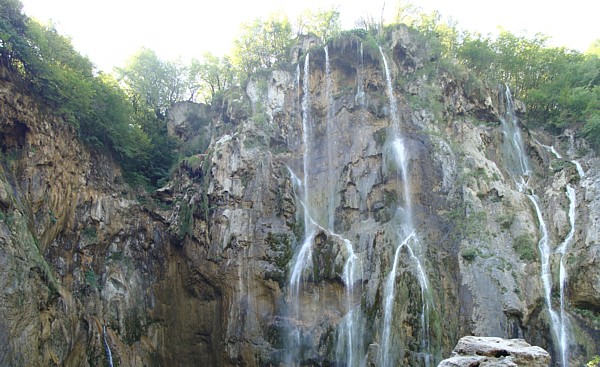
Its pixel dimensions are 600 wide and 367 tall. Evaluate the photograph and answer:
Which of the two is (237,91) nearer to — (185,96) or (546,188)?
(185,96)

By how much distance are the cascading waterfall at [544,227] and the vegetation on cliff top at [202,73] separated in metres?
3.00

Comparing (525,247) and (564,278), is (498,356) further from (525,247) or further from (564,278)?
(525,247)

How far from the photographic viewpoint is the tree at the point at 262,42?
111ft

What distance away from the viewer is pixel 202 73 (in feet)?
118

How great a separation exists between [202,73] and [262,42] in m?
5.72

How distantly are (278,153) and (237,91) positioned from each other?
566cm

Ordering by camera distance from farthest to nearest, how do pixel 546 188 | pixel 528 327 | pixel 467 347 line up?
pixel 546 188 → pixel 528 327 → pixel 467 347

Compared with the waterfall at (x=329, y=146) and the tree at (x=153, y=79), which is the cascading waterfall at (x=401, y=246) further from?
the tree at (x=153, y=79)

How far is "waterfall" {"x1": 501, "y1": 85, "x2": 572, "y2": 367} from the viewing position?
16.8 m

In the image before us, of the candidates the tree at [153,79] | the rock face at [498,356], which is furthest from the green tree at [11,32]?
the rock face at [498,356]

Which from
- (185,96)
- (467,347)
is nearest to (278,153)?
(185,96)

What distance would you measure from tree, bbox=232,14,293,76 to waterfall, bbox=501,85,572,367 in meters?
16.2

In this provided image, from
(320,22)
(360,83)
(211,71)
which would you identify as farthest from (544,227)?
(211,71)

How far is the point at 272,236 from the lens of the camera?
2308cm
